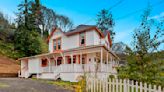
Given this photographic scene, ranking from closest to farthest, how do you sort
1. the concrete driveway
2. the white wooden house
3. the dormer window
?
the concrete driveway
the white wooden house
the dormer window

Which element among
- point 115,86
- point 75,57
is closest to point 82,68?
point 75,57

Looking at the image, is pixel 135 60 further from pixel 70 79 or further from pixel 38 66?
pixel 38 66

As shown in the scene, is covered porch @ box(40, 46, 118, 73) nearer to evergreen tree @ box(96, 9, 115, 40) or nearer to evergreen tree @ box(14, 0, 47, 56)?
evergreen tree @ box(14, 0, 47, 56)

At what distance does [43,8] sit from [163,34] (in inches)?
1569

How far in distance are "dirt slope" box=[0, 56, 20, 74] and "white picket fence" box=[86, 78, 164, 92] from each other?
22.9 m

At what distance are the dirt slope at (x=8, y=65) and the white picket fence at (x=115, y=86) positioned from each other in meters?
22.9

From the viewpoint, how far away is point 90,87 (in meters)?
9.21

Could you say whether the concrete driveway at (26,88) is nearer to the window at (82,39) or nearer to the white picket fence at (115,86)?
the white picket fence at (115,86)

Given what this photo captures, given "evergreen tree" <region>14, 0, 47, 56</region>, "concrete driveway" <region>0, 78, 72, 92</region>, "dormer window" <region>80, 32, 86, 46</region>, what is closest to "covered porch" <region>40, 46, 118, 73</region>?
"dormer window" <region>80, 32, 86, 46</region>

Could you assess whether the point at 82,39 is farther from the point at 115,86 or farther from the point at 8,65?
the point at 115,86

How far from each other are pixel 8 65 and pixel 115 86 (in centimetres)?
2732

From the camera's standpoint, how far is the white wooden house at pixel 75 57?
62.4ft

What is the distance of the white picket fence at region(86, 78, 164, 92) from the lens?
6516 mm

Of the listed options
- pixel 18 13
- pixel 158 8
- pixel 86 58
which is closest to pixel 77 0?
pixel 86 58
